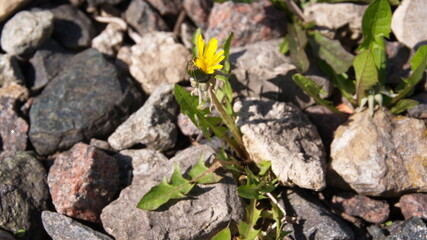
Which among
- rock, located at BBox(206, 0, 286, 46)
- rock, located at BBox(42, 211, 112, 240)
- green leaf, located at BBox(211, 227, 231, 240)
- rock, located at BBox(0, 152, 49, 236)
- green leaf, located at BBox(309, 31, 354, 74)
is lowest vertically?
green leaf, located at BBox(211, 227, 231, 240)

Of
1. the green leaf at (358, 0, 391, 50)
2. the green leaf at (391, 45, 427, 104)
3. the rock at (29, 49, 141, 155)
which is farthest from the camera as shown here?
the rock at (29, 49, 141, 155)

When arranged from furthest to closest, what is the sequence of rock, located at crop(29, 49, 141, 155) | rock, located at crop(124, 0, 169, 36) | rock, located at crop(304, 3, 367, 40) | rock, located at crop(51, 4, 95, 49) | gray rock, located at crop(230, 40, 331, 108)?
1. rock, located at crop(124, 0, 169, 36)
2. rock, located at crop(51, 4, 95, 49)
3. rock, located at crop(304, 3, 367, 40)
4. gray rock, located at crop(230, 40, 331, 108)
5. rock, located at crop(29, 49, 141, 155)

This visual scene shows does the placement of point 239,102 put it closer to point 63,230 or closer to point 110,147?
point 110,147

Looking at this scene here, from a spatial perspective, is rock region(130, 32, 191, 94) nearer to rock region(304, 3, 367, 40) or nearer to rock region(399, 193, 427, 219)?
rock region(304, 3, 367, 40)

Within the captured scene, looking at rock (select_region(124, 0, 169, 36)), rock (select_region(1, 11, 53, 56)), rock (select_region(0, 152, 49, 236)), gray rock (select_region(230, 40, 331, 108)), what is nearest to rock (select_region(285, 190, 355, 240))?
gray rock (select_region(230, 40, 331, 108))

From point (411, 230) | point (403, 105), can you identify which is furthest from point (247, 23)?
point (411, 230)
